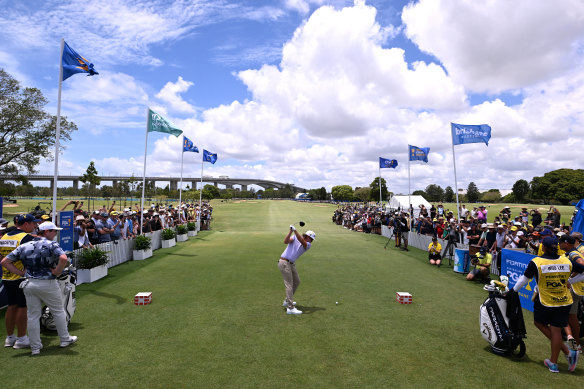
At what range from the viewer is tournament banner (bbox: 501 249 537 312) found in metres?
8.90

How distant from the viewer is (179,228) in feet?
70.3

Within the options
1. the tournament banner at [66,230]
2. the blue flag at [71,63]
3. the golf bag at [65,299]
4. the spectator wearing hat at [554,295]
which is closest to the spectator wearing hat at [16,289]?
the golf bag at [65,299]

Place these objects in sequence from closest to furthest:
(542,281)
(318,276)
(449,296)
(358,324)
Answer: (542,281)
(358,324)
(449,296)
(318,276)

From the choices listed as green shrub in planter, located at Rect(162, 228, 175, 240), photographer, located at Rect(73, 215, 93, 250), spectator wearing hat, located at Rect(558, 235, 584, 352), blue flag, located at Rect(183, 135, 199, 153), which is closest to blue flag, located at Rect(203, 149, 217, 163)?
blue flag, located at Rect(183, 135, 199, 153)

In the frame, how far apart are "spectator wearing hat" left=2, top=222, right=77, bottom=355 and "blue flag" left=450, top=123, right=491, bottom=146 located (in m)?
18.6

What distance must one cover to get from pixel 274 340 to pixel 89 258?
7.55m

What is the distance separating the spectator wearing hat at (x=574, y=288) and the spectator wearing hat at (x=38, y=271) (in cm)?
845

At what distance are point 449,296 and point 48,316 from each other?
10.0 metres

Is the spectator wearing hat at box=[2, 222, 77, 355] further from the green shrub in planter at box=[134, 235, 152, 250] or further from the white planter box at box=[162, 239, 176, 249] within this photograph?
the white planter box at box=[162, 239, 176, 249]

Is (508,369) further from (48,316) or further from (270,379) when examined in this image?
(48,316)

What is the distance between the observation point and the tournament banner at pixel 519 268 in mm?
8898

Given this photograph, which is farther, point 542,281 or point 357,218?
point 357,218

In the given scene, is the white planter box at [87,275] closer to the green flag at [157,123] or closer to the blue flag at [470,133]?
the green flag at [157,123]

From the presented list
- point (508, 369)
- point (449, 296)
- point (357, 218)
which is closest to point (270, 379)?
point (508, 369)
